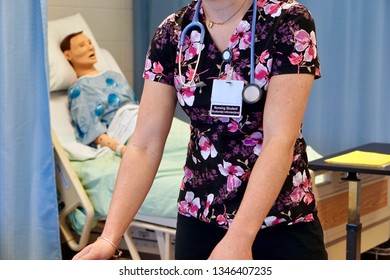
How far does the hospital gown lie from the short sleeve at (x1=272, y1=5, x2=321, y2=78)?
8.11 feet

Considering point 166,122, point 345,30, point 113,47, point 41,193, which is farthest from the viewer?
point 113,47

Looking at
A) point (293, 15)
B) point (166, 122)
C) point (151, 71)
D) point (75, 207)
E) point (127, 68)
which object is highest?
point (293, 15)

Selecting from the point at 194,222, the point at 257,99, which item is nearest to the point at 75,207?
the point at 194,222

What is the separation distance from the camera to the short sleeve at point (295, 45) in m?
1.47

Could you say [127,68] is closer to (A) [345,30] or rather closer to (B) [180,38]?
(A) [345,30]

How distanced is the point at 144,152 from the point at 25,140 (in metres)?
1.80

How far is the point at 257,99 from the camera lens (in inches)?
59.1

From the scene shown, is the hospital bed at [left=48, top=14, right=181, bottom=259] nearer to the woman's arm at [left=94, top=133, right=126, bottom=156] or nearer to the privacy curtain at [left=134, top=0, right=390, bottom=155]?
the woman's arm at [left=94, top=133, right=126, bottom=156]

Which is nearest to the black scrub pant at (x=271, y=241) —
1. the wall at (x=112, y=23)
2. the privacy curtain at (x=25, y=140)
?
the privacy curtain at (x=25, y=140)

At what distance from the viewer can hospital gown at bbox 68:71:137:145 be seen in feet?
12.8

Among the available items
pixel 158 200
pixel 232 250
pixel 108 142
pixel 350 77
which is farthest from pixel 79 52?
pixel 232 250

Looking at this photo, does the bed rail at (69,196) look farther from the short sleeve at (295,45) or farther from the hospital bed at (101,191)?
the short sleeve at (295,45)

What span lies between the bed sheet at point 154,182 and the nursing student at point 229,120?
5.22ft
